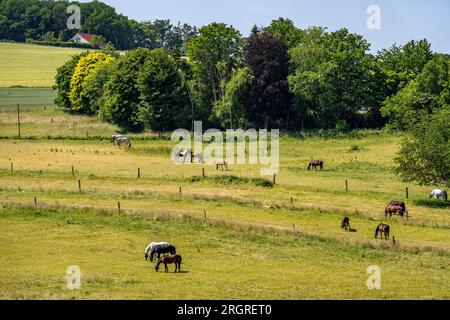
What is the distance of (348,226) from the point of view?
45.2 meters

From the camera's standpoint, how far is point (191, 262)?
37219 mm

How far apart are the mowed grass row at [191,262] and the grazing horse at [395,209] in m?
8.57

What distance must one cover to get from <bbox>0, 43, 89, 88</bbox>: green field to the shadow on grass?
86.9 meters

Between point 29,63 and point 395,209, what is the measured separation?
123 meters

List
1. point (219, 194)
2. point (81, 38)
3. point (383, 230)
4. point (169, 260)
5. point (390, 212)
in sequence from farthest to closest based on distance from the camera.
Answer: point (81, 38)
point (219, 194)
point (390, 212)
point (383, 230)
point (169, 260)

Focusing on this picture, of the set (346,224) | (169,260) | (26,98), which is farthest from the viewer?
(26,98)

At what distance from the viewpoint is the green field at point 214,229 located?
1288 inches

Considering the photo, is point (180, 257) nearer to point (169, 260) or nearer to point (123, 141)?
point (169, 260)

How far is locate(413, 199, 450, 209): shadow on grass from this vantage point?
53.4 m

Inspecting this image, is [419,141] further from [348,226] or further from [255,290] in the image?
[255,290]

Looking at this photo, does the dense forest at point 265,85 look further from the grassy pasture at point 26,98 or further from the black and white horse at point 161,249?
the black and white horse at point 161,249

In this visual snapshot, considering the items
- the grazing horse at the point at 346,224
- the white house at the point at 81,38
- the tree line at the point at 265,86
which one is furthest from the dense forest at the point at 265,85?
the white house at the point at 81,38

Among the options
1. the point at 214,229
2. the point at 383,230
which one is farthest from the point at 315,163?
the point at 383,230

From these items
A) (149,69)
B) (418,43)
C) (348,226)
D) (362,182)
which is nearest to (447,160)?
(362,182)
